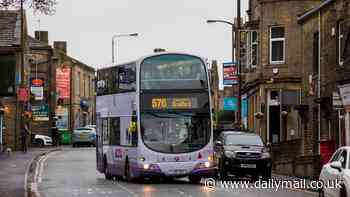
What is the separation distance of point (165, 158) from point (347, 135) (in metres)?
8.03

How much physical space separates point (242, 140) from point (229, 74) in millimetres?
22875

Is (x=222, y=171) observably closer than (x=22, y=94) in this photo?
Yes

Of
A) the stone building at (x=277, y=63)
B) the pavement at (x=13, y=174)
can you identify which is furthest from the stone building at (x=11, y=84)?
the stone building at (x=277, y=63)

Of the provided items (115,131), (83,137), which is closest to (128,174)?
(115,131)

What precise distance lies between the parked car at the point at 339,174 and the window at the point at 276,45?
31.3m

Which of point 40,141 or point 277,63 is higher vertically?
point 277,63

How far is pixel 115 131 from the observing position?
33.2 meters

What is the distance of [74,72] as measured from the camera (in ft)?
328

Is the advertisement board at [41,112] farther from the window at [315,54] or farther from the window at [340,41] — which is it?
the window at [340,41]

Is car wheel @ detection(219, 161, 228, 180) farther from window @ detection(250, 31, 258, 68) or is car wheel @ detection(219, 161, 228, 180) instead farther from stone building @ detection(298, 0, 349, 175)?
window @ detection(250, 31, 258, 68)

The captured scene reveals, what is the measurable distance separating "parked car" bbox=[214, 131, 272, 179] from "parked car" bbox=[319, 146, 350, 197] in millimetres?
12315

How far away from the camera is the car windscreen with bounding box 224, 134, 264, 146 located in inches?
1363

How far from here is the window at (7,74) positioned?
6366 cm

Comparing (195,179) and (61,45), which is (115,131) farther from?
(61,45)
